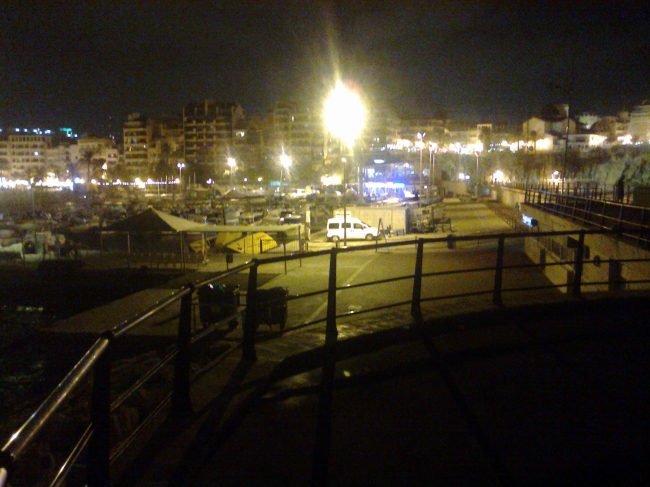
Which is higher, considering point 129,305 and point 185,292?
point 185,292

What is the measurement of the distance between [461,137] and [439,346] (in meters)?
189

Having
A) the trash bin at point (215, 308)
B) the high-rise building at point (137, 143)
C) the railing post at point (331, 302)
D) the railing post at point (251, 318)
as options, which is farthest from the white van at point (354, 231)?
the high-rise building at point (137, 143)

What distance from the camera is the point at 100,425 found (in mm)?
2945

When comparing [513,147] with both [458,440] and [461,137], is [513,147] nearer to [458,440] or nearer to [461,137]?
[461,137]

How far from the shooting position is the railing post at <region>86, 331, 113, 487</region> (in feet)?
9.48

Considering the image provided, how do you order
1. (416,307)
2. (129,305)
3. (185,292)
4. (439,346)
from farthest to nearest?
(129,305) → (416,307) → (439,346) → (185,292)

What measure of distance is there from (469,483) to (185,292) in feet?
7.64

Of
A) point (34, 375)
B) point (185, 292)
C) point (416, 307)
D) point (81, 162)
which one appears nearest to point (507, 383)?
point (416, 307)

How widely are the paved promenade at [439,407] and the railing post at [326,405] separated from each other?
0.05m

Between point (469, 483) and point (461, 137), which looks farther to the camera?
point (461, 137)

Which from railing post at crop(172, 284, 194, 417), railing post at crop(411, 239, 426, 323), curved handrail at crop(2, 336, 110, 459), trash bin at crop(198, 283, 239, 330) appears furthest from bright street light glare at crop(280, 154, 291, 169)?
curved handrail at crop(2, 336, 110, 459)

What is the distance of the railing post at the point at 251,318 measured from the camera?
5637mm

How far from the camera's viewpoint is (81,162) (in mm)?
188125

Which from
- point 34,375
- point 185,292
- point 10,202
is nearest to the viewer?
point 185,292
